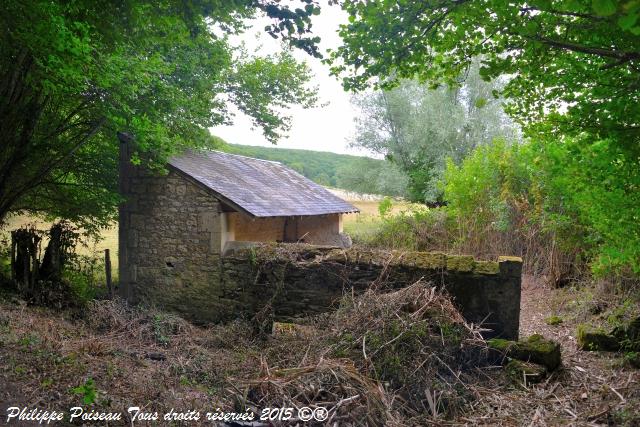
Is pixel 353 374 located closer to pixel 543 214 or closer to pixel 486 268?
pixel 486 268

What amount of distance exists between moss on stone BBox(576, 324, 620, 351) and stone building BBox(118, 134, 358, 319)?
515 centimetres

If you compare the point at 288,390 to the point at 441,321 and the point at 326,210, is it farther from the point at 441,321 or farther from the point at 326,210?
the point at 326,210

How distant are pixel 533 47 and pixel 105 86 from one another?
19.5ft

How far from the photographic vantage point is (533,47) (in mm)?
5250

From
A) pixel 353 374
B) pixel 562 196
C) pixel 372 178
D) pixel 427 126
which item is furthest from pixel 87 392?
pixel 372 178

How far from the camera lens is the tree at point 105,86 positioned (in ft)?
16.3

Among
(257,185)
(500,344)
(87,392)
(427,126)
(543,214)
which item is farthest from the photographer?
(427,126)

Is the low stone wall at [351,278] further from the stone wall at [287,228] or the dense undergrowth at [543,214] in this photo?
the dense undergrowth at [543,214]

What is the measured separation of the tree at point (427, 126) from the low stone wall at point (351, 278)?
1341 centimetres

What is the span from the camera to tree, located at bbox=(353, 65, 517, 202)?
73.5ft

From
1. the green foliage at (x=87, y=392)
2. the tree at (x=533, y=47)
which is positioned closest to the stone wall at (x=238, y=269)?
the tree at (x=533, y=47)

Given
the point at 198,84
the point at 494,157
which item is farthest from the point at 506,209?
the point at 198,84

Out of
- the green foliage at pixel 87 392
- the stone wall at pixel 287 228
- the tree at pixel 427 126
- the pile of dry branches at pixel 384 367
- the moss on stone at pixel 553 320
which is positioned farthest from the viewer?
the tree at pixel 427 126

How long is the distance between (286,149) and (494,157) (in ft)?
113
